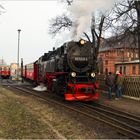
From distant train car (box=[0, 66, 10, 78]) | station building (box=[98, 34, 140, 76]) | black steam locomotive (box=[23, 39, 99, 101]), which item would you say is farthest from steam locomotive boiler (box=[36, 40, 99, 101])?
distant train car (box=[0, 66, 10, 78])

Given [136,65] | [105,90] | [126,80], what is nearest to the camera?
[126,80]

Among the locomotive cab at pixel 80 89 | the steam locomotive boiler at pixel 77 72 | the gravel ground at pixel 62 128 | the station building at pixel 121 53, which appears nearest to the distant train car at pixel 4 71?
the station building at pixel 121 53

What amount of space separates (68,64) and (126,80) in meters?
5.42

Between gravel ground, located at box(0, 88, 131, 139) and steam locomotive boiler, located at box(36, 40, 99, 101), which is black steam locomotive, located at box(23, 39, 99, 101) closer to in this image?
steam locomotive boiler, located at box(36, 40, 99, 101)

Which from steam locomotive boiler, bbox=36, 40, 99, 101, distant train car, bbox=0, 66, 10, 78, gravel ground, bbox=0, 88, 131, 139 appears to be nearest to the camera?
gravel ground, bbox=0, 88, 131, 139

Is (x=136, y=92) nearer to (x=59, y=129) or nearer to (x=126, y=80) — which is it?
(x=126, y=80)

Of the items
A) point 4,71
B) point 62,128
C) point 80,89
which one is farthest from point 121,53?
point 62,128

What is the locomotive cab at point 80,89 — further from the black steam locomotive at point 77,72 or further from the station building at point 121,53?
the station building at point 121,53

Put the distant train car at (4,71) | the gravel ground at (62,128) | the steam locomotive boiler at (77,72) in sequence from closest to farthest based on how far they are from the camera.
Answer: the gravel ground at (62,128)
the steam locomotive boiler at (77,72)
the distant train car at (4,71)

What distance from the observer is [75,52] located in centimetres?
1984

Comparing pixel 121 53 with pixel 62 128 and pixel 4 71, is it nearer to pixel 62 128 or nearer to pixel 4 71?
pixel 4 71

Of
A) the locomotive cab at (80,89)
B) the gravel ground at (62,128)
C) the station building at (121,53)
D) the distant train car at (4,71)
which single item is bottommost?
the gravel ground at (62,128)

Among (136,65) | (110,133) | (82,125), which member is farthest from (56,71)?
(136,65)

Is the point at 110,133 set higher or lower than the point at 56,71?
lower
